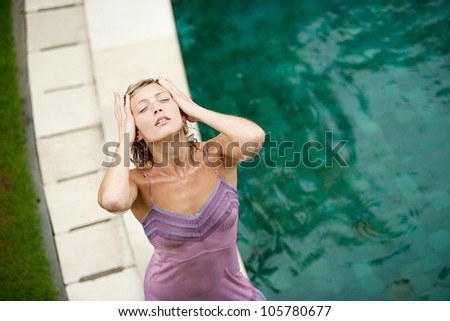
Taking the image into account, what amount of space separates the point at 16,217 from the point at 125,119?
2.68 meters

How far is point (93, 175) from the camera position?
5.16m

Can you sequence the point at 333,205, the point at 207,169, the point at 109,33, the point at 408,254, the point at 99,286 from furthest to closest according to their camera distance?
the point at 109,33 → the point at 333,205 → the point at 408,254 → the point at 99,286 → the point at 207,169

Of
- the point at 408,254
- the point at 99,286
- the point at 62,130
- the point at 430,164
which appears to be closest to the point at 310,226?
the point at 408,254

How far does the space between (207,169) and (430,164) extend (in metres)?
3.34

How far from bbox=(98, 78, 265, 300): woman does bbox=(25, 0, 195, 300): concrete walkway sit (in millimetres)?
1387

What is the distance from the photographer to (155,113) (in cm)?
294

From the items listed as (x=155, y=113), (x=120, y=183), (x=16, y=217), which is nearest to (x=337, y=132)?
(x=155, y=113)

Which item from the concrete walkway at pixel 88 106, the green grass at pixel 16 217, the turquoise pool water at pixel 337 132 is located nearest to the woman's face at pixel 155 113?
the concrete walkway at pixel 88 106

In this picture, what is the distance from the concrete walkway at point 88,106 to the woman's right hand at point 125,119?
1.94 metres

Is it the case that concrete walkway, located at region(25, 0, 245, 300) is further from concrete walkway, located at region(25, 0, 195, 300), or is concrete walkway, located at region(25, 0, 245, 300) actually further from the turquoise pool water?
the turquoise pool water

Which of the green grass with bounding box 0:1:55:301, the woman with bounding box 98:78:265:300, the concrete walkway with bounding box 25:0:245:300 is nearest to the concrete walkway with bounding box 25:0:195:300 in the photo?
the concrete walkway with bounding box 25:0:245:300

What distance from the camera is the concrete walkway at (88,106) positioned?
461 cm

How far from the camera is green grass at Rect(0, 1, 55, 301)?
15.0 feet

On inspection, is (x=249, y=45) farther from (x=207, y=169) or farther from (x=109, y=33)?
(x=207, y=169)
